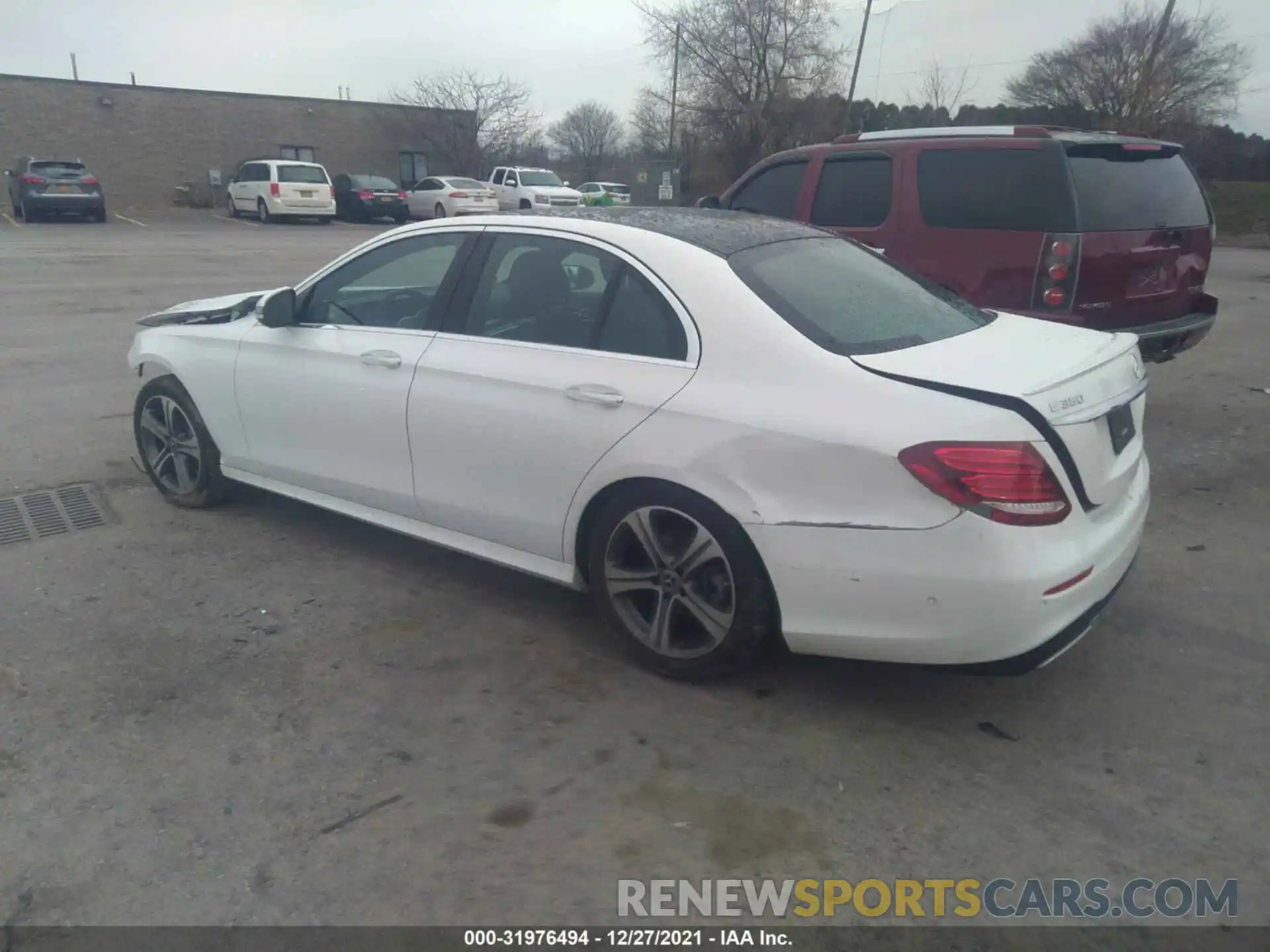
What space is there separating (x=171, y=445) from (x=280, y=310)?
1.25 metres

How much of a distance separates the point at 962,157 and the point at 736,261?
11.3 ft

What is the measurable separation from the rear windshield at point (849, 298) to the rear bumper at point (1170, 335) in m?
2.56

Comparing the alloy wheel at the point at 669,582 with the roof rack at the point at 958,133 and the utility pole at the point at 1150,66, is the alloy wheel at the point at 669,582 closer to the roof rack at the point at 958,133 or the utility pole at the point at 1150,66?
the roof rack at the point at 958,133

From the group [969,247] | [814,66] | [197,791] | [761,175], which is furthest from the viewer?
[814,66]

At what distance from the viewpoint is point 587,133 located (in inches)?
2729

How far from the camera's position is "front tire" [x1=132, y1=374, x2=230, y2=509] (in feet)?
16.8

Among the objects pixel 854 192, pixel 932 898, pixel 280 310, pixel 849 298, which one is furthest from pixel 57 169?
pixel 932 898

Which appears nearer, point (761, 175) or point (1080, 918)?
point (1080, 918)

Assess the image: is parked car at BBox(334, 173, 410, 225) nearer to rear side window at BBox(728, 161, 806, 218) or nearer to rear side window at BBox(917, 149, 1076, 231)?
rear side window at BBox(728, 161, 806, 218)

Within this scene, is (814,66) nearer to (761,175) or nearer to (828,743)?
(761,175)

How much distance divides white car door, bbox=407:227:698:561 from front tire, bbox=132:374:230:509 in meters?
1.62

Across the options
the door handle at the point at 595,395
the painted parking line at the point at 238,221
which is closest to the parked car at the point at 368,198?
the painted parking line at the point at 238,221
